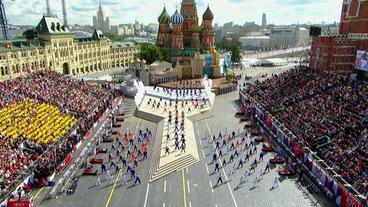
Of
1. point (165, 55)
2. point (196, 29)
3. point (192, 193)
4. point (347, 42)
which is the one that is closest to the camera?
point (192, 193)

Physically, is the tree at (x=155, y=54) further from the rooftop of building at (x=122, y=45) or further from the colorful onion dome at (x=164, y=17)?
the rooftop of building at (x=122, y=45)

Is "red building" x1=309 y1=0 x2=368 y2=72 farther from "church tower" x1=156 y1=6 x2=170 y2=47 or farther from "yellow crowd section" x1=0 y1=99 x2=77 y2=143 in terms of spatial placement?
"church tower" x1=156 y1=6 x2=170 y2=47

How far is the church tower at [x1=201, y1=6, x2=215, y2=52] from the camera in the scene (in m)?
82.4

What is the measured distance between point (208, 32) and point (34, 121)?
186 feet

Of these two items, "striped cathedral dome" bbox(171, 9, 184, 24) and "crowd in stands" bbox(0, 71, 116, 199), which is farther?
"striped cathedral dome" bbox(171, 9, 184, 24)

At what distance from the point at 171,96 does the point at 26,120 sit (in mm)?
26226

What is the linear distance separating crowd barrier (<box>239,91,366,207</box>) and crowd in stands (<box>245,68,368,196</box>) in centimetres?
72

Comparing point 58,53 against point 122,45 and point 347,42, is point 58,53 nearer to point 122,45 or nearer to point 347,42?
point 122,45

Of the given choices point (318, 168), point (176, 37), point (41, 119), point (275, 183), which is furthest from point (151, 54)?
point (318, 168)

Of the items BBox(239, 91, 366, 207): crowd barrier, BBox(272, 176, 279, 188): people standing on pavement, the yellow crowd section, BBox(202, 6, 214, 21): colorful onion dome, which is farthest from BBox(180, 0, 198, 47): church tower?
BBox(272, 176, 279, 188): people standing on pavement

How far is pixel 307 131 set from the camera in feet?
107

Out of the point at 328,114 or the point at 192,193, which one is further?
the point at 328,114

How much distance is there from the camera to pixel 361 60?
42875 mm

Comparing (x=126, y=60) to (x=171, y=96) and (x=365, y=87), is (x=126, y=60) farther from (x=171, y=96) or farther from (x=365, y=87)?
(x=365, y=87)
